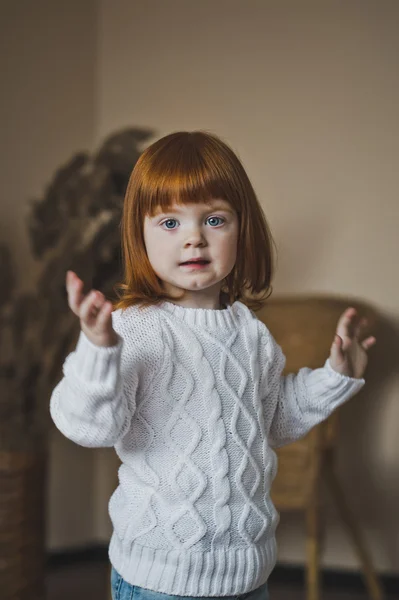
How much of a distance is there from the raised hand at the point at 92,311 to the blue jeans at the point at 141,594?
38 centimetres

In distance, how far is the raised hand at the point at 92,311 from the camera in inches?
36.7

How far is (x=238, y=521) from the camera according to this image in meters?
1.10

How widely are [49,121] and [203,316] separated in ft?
6.54

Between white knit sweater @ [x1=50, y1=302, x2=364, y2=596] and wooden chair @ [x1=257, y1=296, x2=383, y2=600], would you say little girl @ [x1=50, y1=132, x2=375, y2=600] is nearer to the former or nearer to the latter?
white knit sweater @ [x1=50, y1=302, x2=364, y2=596]

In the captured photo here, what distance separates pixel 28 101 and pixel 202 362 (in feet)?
6.65

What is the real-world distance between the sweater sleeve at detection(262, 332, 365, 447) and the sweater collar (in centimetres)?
7

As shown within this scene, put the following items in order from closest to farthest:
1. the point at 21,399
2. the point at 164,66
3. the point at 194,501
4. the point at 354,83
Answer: the point at 194,501 < the point at 21,399 < the point at 354,83 < the point at 164,66

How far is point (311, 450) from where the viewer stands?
7.89 ft

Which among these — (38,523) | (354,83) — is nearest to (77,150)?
(354,83)

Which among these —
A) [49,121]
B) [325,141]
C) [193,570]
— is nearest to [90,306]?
[193,570]

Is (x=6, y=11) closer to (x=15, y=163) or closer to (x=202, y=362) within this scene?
(x=15, y=163)

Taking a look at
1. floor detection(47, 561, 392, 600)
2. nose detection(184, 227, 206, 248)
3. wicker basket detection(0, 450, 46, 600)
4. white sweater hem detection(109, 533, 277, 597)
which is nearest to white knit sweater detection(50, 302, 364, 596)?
white sweater hem detection(109, 533, 277, 597)

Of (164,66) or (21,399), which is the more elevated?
(164,66)

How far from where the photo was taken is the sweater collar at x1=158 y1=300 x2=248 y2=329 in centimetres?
115
